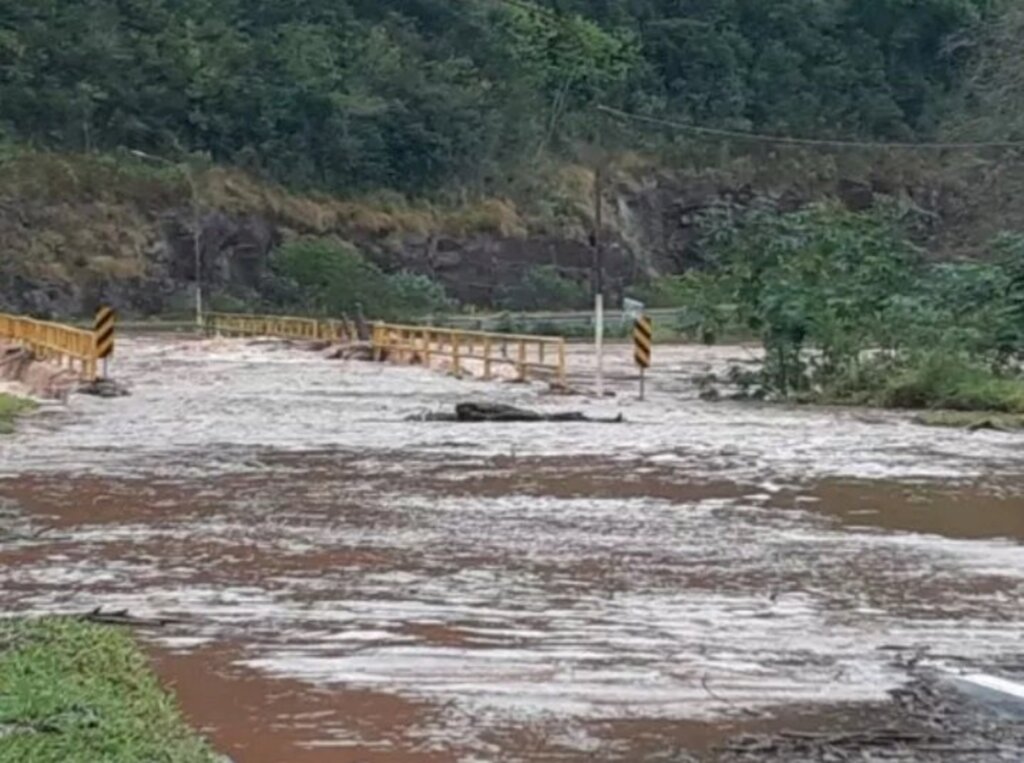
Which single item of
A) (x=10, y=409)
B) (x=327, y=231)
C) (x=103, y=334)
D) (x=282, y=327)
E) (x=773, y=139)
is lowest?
(x=282, y=327)

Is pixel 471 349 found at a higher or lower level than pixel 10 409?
lower

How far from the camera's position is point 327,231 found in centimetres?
8238

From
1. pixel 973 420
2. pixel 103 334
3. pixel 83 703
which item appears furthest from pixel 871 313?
pixel 83 703

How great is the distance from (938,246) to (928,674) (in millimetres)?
53433

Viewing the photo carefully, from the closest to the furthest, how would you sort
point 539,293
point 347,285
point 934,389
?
1. point 934,389
2. point 347,285
3. point 539,293

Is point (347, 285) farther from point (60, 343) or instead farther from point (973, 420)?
point (973, 420)

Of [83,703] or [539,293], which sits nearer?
[83,703]

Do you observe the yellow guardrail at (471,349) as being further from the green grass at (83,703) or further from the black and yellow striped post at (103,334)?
the green grass at (83,703)

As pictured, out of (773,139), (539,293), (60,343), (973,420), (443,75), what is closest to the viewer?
(973,420)

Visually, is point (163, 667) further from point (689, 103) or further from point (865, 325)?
point (689, 103)

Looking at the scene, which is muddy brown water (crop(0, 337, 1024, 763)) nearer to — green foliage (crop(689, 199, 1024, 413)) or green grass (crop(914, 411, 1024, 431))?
green grass (crop(914, 411, 1024, 431))

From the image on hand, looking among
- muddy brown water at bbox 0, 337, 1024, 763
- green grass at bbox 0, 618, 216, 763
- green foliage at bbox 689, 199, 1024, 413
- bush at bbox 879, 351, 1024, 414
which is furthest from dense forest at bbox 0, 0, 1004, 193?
green grass at bbox 0, 618, 216, 763

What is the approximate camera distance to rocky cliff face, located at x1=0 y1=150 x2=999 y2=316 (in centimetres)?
7519

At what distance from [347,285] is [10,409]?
1776 inches
